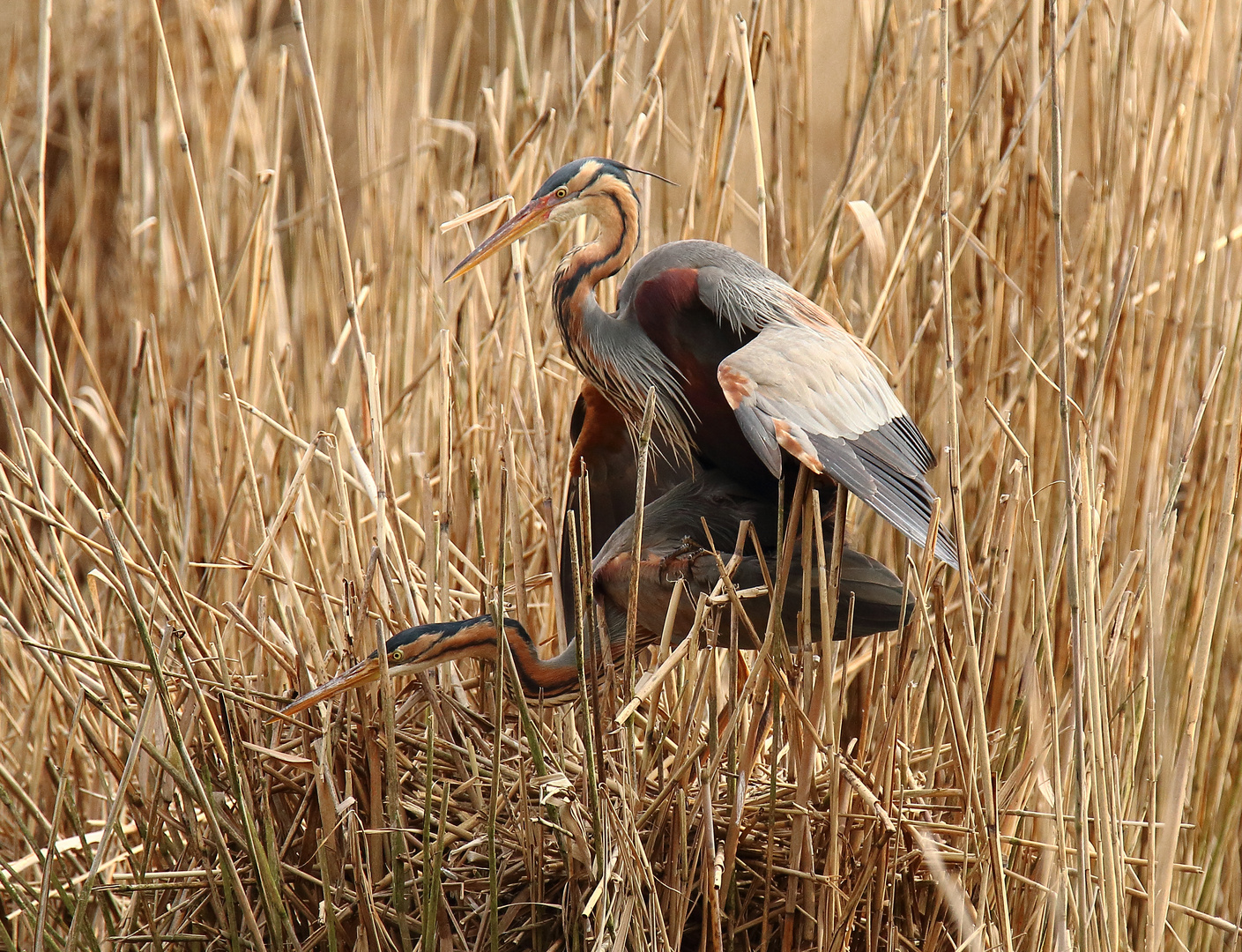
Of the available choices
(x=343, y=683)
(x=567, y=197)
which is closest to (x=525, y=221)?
(x=567, y=197)

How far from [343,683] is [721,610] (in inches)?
16.3

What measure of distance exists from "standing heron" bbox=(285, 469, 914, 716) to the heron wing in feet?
0.33

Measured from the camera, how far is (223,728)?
1476mm

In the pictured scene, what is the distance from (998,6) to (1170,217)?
1.43 ft

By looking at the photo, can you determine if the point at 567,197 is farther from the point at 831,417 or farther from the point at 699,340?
the point at 831,417

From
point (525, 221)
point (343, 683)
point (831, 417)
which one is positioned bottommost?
point (343, 683)

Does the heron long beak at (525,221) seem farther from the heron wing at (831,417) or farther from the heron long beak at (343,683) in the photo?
the heron long beak at (343,683)

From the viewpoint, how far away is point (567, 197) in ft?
4.89

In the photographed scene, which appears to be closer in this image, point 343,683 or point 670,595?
point 343,683

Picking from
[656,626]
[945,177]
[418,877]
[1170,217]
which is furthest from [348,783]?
[1170,217]

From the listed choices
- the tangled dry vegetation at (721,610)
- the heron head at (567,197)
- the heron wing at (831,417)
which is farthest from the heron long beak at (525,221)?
the heron wing at (831,417)

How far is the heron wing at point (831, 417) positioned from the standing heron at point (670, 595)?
10 cm

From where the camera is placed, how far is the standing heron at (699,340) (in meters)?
1.33

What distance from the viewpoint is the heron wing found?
1.23m
